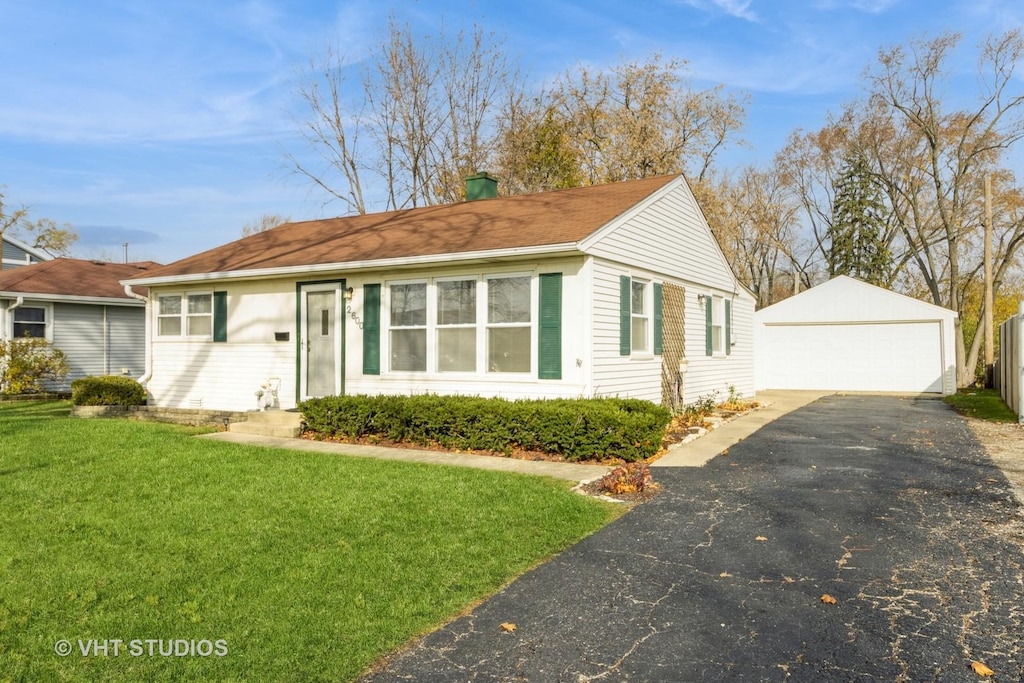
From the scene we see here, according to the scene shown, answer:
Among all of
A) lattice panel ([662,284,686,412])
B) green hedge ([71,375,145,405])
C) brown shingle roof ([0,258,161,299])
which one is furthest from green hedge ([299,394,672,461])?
brown shingle roof ([0,258,161,299])

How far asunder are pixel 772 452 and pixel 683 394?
164 inches

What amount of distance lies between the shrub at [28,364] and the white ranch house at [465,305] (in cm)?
596

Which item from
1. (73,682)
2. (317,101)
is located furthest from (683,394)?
(317,101)

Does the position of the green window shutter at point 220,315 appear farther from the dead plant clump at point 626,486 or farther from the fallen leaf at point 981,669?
the fallen leaf at point 981,669

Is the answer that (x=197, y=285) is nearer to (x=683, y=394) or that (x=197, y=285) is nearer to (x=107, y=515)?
(x=107, y=515)

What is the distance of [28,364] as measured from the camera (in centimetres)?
1802

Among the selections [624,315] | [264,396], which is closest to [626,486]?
[624,315]

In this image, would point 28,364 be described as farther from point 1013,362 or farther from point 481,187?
point 1013,362

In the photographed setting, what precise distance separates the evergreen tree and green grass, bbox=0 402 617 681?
114 ft

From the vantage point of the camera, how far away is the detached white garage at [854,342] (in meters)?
20.3

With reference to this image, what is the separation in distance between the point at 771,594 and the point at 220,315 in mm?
12145

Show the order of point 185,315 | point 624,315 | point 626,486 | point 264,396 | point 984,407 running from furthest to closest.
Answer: point 984,407 < point 185,315 < point 264,396 < point 624,315 < point 626,486

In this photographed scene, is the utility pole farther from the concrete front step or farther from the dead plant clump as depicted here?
the concrete front step

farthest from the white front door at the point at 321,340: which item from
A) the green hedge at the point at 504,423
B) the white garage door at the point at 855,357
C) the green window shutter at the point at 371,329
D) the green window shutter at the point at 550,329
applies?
the white garage door at the point at 855,357
